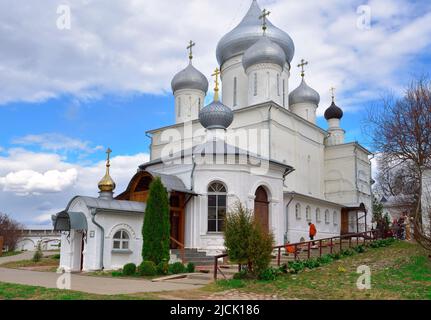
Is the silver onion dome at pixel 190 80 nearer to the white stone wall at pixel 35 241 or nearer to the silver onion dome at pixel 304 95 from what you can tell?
the silver onion dome at pixel 304 95

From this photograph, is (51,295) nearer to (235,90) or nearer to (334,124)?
(235,90)

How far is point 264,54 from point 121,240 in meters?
13.6

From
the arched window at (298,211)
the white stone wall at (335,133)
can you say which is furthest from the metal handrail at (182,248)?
the white stone wall at (335,133)

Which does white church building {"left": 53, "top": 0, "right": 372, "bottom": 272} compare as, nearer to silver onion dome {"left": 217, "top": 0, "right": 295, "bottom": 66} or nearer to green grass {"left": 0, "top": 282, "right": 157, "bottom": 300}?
silver onion dome {"left": 217, "top": 0, "right": 295, "bottom": 66}

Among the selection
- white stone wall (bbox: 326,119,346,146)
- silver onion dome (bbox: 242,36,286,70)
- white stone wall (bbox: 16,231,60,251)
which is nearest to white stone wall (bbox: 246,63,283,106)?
silver onion dome (bbox: 242,36,286,70)

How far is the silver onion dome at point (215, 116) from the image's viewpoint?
69.5 feet

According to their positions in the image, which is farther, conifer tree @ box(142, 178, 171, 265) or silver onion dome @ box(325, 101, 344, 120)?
silver onion dome @ box(325, 101, 344, 120)

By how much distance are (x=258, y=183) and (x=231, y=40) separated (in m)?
12.1

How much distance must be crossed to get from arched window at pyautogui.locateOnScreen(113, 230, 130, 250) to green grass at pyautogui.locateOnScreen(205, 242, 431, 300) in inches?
253

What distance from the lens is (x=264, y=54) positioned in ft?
84.7

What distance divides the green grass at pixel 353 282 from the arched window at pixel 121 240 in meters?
6.42

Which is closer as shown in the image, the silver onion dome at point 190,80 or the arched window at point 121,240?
the arched window at point 121,240

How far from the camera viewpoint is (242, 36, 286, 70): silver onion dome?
84.8 feet

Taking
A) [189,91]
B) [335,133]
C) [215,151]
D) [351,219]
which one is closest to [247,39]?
[189,91]
